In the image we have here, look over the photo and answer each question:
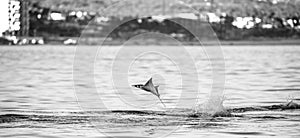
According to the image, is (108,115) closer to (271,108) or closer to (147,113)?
(147,113)

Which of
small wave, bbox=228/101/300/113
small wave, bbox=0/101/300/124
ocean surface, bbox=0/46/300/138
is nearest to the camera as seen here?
ocean surface, bbox=0/46/300/138

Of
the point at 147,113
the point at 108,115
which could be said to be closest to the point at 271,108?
the point at 147,113

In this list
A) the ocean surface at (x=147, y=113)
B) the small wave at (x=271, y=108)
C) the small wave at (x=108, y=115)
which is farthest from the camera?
the small wave at (x=271, y=108)

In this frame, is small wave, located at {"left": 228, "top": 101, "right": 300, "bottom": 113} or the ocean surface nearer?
the ocean surface

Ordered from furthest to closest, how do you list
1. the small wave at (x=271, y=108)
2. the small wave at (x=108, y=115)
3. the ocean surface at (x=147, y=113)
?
the small wave at (x=271, y=108)
the small wave at (x=108, y=115)
the ocean surface at (x=147, y=113)

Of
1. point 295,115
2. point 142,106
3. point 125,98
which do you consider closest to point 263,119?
point 295,115

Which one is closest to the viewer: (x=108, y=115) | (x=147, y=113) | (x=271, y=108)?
(x=108, y=115)

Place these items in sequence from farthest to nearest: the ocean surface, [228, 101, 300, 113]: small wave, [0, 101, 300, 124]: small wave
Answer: [228, 101, 300, 113]: small wave, [0, 101, 300, 124]: small wave, the ocean surface

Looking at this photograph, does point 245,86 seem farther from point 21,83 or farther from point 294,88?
point 21,83

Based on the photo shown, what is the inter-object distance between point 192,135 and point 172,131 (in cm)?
127

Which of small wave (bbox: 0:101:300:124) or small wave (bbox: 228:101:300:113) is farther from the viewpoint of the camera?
small wave (bbox: 228:101:300:113)

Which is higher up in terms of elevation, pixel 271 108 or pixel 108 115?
pixel 271 108

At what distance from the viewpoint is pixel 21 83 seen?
60.3 metres

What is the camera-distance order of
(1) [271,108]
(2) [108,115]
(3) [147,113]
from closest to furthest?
(2) [108,115]
(3) [147,113]
(1) [271,108]
